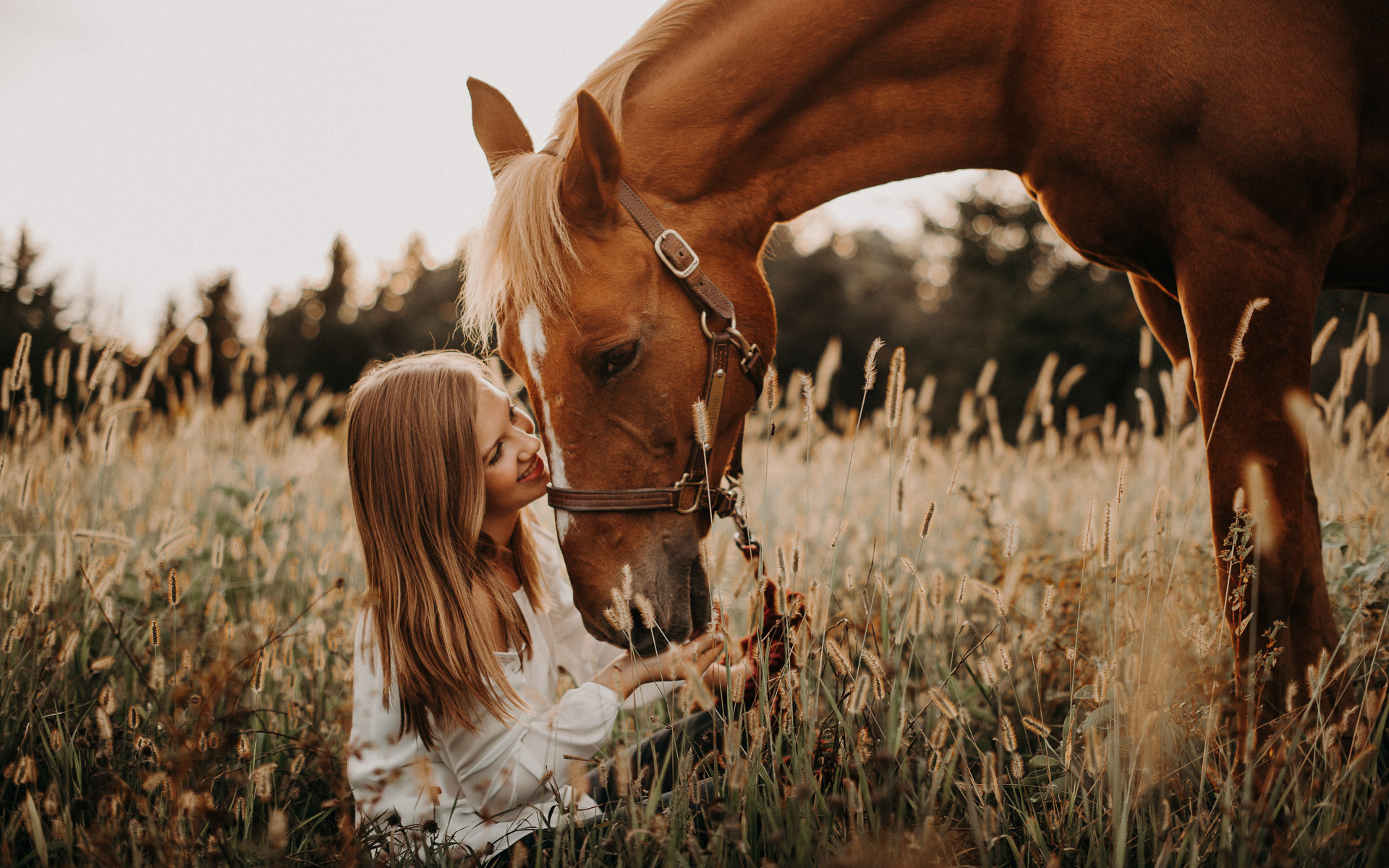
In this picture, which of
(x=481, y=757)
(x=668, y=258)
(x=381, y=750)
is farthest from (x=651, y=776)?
(x=668, y=258)

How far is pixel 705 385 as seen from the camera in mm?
2277

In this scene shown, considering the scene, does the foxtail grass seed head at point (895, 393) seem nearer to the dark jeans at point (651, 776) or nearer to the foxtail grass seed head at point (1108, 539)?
the foxtail grass seed head at point (1108, 539)

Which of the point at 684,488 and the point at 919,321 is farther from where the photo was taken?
the point at 919,321

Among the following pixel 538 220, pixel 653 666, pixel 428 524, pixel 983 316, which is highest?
pixel 538 220

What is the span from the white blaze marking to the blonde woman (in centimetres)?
17

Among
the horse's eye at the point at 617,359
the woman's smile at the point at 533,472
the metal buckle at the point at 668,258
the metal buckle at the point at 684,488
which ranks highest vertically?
the metal buckle at the point at 668,258

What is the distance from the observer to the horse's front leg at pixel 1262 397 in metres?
1.88

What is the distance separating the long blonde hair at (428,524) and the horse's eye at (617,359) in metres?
0.41

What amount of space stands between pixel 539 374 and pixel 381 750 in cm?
108

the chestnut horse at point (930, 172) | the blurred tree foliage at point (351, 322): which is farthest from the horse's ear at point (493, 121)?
the blurred tree foliage at point (351, 322)

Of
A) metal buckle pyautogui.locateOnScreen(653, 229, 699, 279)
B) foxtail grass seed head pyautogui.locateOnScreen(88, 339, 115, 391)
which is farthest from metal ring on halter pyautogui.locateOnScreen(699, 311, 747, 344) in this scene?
foxtail grass seed head pyautogui.locateOnScreen(88, 339, 115, 391)

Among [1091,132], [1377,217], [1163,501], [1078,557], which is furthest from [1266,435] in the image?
[1078,557]

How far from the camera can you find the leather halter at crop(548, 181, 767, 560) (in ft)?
6.97

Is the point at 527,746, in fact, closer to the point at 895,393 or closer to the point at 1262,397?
the point at 895,393
